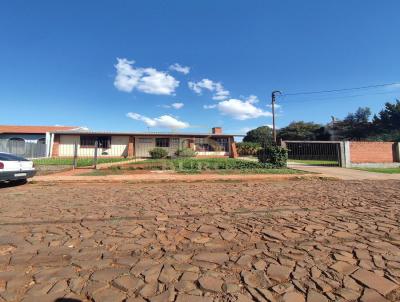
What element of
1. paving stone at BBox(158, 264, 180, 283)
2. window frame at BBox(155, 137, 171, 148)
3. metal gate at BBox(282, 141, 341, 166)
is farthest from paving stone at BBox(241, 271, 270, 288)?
window frame at BBox(155, 137, 171, 148)

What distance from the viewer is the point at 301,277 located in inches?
120

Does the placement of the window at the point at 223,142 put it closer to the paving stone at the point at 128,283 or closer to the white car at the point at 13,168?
the white car at the point at 13,168

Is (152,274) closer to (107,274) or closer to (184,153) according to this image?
(107,274)

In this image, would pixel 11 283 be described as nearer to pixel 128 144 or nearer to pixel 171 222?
pixel 171 222

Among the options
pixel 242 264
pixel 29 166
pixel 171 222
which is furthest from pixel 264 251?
pixel 29 166

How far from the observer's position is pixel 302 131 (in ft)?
167

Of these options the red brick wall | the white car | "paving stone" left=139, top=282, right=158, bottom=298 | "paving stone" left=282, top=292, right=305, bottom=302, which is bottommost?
"paving stone" left=282, top=292, right=305, bottom=302

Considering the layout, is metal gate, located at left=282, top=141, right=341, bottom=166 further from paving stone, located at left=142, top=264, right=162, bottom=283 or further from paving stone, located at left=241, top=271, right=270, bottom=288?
paving stone, located at left=142, top=264, right=162, bottom=283

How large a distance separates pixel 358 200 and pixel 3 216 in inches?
335

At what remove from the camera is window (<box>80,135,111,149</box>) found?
3142 cm

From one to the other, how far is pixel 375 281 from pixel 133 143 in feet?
99.3

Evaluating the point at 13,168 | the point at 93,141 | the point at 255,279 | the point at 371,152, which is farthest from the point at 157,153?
the point at 255,279

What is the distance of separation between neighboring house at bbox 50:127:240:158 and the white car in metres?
19.5

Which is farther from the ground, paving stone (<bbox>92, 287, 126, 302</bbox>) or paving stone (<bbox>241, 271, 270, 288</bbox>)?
paving stone (<bbox>241, 271, 270, 288</bbox>)
